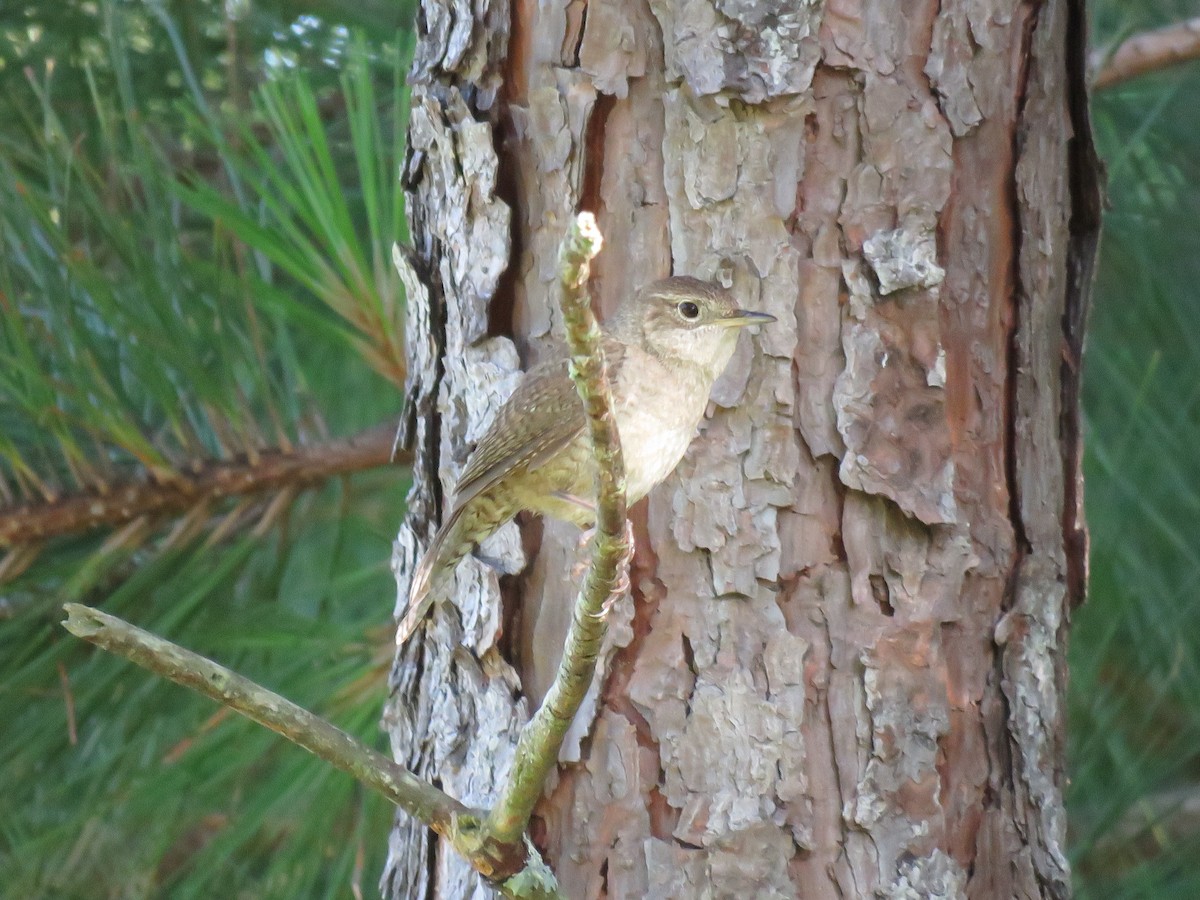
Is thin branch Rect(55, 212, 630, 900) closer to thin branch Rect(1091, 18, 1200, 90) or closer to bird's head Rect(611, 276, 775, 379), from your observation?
bird's head Rect(611, 276, 775, 379)

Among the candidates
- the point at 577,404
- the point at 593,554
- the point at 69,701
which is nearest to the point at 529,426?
the point at 577,404

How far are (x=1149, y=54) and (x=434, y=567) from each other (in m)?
2.23

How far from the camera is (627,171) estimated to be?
2.52 metres

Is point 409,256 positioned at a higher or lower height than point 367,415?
higher

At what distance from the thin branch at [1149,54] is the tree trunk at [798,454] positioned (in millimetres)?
858

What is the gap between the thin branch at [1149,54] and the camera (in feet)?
10.8

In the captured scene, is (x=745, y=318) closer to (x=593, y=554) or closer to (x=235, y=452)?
(x=593, y=554)

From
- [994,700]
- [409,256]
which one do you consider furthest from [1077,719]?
[409,256]

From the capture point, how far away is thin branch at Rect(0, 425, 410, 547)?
2.85 m

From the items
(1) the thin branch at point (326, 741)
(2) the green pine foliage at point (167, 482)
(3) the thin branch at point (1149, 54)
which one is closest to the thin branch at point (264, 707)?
(1) the thin branch at point (326, 741)

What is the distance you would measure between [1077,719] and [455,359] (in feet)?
6.15

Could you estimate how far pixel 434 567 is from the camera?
2.50 metres

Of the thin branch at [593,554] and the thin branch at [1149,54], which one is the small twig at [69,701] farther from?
the thin branch at [1149,54]

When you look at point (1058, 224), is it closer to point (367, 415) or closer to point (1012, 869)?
point (1012, 869)
